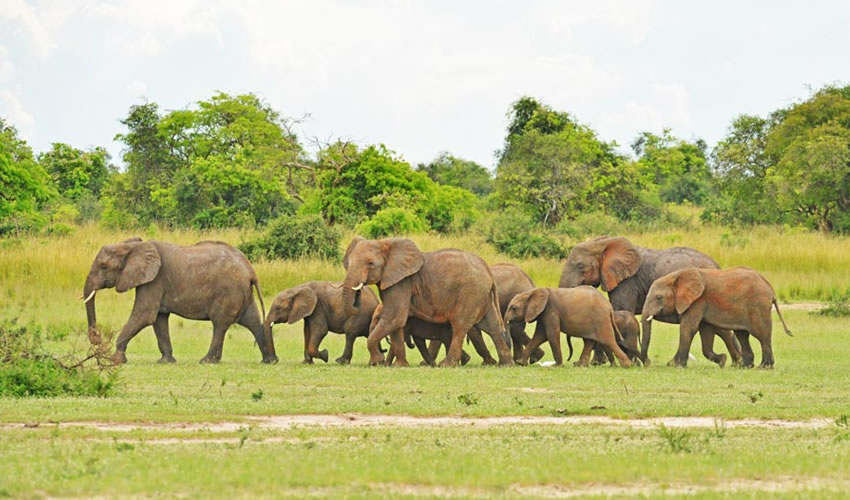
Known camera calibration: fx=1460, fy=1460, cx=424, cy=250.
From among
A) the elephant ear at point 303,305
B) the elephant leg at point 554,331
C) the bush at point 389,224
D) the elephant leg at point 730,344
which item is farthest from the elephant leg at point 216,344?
the bush at point 389,224

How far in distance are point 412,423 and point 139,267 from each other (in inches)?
373

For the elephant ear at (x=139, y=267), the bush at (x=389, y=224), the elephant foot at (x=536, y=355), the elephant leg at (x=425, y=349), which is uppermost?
the bush at (x=389, y=224)

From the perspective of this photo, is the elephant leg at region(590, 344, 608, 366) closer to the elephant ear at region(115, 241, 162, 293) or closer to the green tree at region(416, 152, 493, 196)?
the elephant ear at region(115, 241, 162, 293)

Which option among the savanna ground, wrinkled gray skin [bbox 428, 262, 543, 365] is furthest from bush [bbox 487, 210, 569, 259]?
the savanna ground

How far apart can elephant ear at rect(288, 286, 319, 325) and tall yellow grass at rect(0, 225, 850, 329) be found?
673 cm

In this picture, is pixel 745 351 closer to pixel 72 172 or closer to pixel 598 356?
pixel 598 356

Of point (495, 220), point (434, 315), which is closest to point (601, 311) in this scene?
point (434, 315)

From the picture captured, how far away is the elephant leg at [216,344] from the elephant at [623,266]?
244 inches

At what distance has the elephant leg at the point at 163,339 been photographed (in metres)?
21.7

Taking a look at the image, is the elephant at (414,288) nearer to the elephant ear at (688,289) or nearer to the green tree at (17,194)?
the elephant ear at (688,289)

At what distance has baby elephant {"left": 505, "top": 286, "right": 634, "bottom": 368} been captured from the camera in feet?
70.5

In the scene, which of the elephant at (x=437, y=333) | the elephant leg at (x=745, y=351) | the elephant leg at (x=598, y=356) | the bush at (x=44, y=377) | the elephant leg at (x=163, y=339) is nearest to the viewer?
the bush at (x=44, y=377)

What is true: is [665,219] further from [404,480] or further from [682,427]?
[404,480]

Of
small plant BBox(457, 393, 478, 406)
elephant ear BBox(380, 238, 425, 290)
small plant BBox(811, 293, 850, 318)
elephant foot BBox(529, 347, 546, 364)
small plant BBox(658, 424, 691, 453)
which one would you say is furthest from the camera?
small plant BBox(811, 293, 850, 318)
